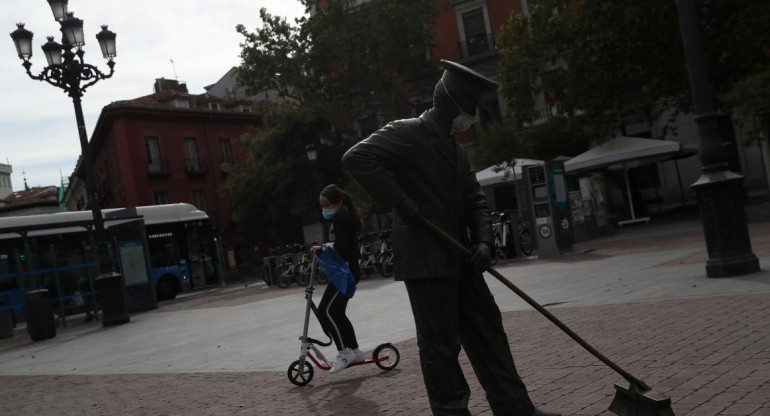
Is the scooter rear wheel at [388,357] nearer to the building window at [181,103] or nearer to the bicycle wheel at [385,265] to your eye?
the bicycle wheel at [385,265]

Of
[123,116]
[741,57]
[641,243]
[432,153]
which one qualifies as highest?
[123,116]

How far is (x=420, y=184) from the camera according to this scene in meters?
4.26

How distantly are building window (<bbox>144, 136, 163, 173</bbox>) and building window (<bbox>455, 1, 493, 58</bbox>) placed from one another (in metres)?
21.5

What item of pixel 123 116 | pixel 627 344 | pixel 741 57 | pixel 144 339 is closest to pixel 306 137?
pixel 123 116

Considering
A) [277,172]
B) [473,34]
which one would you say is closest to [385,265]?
[277,172]

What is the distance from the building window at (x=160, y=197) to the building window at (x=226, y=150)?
245 inches

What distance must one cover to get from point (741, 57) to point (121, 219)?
19459 mm

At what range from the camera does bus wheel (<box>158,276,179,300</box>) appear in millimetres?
28641

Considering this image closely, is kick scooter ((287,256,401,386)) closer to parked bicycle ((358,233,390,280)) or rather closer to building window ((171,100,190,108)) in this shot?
parked bicycle ((358,233,390,280))

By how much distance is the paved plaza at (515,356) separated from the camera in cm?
513

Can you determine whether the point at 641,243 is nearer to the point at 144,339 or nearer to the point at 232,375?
the point at 144,339

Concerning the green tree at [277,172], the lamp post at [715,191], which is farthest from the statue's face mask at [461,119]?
the green tree at [277,172]

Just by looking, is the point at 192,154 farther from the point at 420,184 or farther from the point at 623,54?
the point at 420,184

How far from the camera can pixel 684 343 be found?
6.04m
